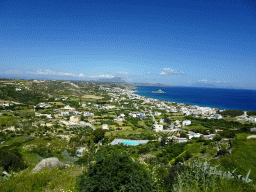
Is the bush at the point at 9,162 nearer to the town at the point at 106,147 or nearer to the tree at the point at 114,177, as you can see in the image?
the town at the point at 106,147

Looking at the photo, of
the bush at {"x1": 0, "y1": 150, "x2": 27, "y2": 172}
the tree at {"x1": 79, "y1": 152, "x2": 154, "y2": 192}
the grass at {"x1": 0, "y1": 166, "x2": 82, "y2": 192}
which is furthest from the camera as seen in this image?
the bush at {"x1": 0, "y1": 150, "x2": 27, "y2": 172}

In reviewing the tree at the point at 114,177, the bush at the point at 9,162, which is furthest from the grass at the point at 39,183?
the bush at the point at 9,162

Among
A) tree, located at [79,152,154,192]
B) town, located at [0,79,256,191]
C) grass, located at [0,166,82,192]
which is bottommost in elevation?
town, located at [0,79,256,191]

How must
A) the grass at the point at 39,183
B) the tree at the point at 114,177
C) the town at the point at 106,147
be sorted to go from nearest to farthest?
the tree at the point at 114,177
the grass at the point at 39,183
the town at the point at 106,147

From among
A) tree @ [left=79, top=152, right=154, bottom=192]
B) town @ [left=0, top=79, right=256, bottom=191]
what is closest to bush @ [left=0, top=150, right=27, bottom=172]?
town @ [left=0, top=79, right=256, bottom=191]

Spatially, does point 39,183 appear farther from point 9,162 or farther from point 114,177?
point 9,162

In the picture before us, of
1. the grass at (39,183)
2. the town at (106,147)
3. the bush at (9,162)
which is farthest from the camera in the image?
the bush at (9,162)

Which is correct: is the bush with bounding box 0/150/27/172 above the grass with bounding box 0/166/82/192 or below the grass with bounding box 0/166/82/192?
below

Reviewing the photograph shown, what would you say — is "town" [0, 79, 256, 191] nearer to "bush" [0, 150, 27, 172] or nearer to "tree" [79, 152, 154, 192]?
"bush" [0, 150, 27, 172]

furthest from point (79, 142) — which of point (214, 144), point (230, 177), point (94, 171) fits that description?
point (230, 177)
